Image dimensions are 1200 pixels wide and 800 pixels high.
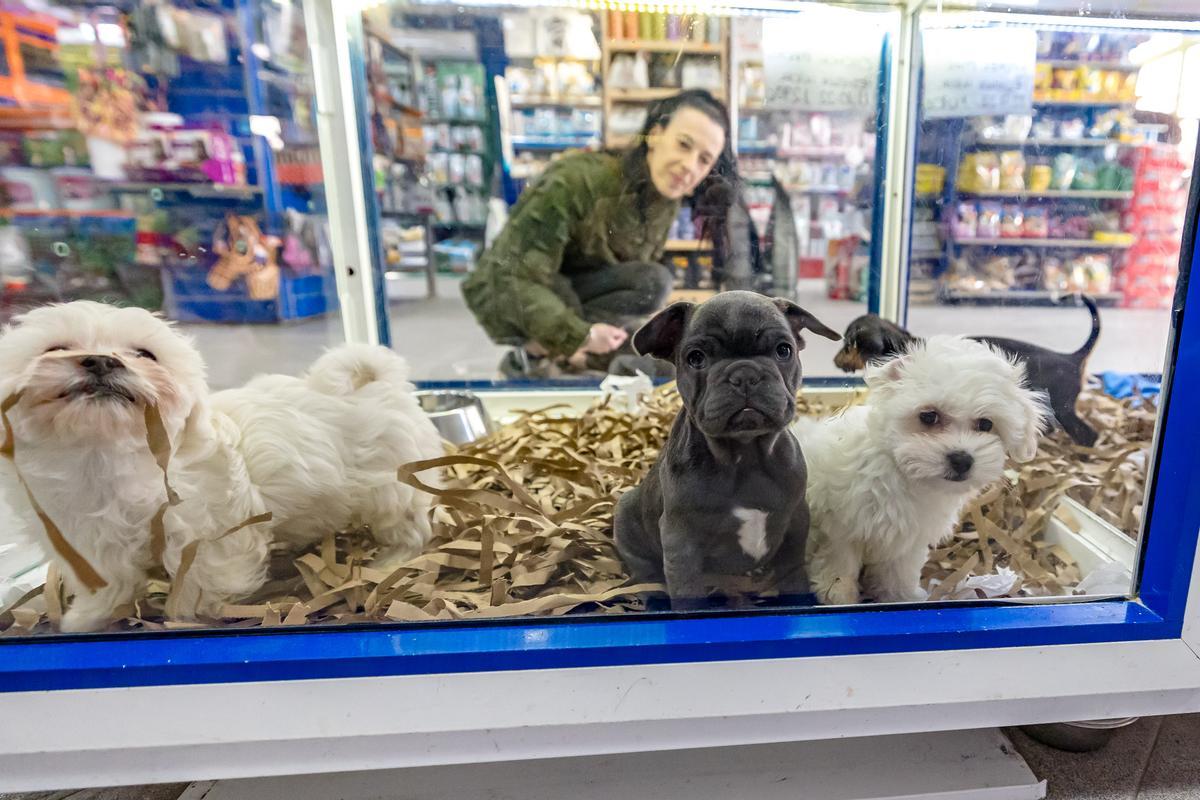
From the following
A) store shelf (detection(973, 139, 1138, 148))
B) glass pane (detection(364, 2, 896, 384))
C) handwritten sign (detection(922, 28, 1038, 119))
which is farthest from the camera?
glass pane (detection(364, 2, 896, 384))

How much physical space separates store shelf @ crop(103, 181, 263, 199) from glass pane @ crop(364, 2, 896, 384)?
502mm

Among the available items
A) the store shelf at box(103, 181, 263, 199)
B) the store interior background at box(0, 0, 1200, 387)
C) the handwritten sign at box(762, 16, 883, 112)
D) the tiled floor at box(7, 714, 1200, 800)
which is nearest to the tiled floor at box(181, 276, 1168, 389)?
the store interior background at box(0, 0, 1200, 387)

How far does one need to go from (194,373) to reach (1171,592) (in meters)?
1.18

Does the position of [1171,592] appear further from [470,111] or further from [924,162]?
[470,111]

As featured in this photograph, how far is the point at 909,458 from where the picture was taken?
0.77m

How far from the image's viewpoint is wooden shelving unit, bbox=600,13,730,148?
1.47 m

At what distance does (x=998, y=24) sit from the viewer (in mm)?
1282

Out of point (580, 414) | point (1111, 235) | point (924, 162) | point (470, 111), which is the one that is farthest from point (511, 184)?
point (1111, 235)

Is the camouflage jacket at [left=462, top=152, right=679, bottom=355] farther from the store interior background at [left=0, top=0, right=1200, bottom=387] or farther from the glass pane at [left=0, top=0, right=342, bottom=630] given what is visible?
the glass pane at [left=0, top=0, right=342, bottom=630]

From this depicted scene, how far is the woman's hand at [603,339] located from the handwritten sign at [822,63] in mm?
656

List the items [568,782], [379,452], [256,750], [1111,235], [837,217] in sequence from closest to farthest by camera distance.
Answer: [256,750]
[568,782]
[379,452]
[1111,235]
[837,217]

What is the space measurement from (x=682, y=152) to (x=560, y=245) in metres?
0.36

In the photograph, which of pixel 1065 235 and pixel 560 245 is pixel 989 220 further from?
pixel 560 245

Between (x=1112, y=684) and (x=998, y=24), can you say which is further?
(x=998, y=24)
